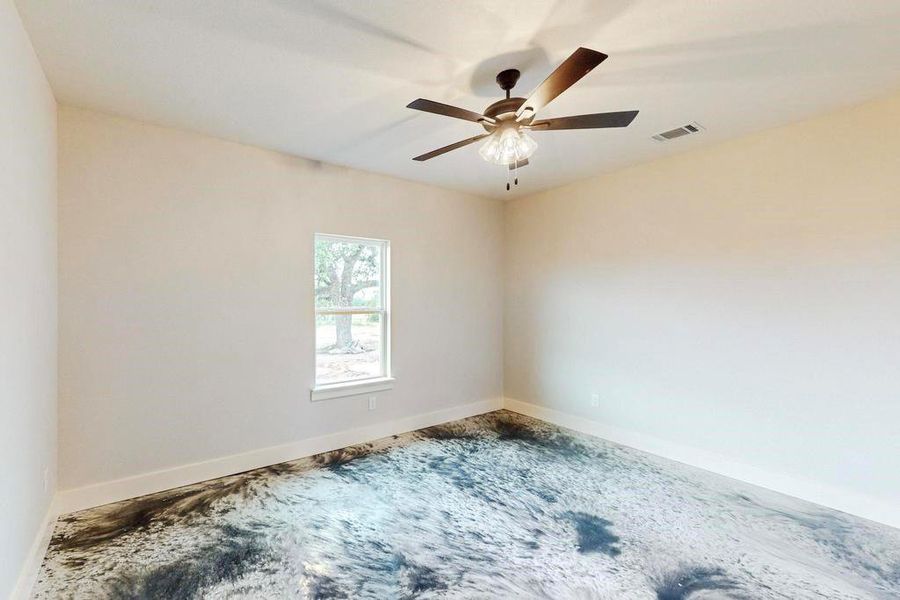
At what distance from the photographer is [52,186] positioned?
2527 mm

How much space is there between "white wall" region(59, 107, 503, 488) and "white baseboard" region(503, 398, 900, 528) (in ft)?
6.23

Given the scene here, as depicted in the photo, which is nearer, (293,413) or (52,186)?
(52,186)

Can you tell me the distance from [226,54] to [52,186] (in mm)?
1493

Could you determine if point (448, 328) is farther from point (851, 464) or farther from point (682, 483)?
point (851, 464)

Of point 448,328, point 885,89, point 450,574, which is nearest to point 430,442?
point 448,328

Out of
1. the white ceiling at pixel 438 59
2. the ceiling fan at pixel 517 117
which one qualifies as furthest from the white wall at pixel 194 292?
the ceiling fan at pixel 517 117

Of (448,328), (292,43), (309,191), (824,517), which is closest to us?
(292,43)

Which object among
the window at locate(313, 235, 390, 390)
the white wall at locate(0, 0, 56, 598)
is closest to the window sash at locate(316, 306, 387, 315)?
the window at locate(313, 235, 390, 390)

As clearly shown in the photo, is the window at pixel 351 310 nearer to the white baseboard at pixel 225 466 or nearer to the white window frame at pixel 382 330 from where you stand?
the white window frame at pixel 382 330

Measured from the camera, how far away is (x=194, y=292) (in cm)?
313

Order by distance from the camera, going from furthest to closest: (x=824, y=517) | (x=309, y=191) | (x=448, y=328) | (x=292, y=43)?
(x=448, y=328) → (x=309, y=191) → (x=824, y=517) → (x=292, y=43)

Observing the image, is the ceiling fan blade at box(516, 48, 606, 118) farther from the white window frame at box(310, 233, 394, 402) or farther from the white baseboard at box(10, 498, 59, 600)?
the white baseboard at box(10, 498, 59, 600)

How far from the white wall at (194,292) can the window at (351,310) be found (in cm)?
15

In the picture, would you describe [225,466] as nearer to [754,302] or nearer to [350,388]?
[350,388]
